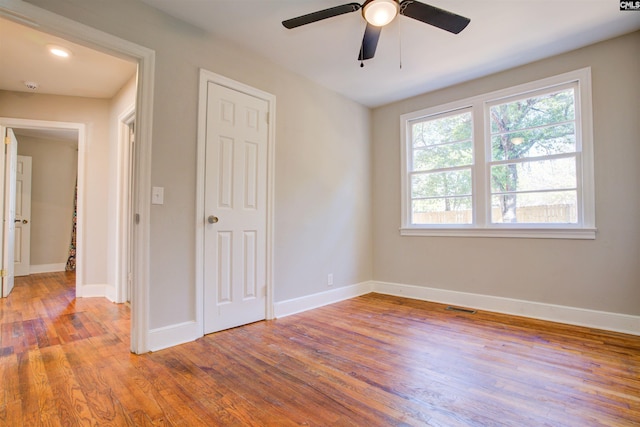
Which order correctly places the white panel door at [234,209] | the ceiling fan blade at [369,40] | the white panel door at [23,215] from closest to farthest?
the ceiling fan blade at [369,40]
the white panel door at [234,209]
the white panel door at [23,215]

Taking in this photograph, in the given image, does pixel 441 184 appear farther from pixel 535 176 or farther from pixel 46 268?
pixel 46 268

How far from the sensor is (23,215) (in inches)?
209

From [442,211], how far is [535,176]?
101 centimetres

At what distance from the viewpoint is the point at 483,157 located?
3463 millimetres

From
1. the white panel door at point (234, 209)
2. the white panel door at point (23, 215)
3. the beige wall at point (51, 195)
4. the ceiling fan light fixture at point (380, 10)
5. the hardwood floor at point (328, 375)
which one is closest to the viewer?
the hardwood floor at point (328, 375)

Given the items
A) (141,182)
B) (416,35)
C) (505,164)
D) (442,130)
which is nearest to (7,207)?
(141,182)

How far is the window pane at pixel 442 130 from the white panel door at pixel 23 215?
252 inches

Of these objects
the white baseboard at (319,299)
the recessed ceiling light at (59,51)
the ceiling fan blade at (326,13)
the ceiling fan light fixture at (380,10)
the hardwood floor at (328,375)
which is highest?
the recessed ceiling light at (59,51)

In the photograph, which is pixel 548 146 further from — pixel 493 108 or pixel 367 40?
pixel 367 40

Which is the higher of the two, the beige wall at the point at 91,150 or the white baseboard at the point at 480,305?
the beige wall at the point at 91,150

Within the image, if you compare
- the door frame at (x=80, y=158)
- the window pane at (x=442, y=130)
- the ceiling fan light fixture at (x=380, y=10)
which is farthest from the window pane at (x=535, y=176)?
the door frame at (x=80, y=158)

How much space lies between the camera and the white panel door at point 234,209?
8.67ft

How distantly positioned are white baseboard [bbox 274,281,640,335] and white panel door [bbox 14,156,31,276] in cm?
510

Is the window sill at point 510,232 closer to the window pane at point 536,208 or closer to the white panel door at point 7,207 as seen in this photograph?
the window pane at point 536,208
